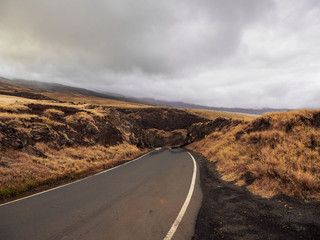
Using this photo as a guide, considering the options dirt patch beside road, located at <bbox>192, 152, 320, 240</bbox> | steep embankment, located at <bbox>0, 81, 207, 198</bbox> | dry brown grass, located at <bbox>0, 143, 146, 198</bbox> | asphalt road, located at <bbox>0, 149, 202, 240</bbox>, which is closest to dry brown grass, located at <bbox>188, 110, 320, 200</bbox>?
dirt patch beside road, located at <bbox>192, 152, 320, 240</bbox>

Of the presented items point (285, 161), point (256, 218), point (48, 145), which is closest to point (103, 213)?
point (256, 218)

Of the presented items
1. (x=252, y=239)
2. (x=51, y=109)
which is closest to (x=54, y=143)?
(x=51, y=109)

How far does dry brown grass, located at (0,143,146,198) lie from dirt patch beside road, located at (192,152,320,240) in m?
8.31

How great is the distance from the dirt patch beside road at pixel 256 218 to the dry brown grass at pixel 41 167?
8307mm

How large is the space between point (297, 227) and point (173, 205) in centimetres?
325

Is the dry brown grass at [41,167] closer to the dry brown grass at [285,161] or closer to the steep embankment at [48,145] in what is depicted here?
the steep embankment at [48,145]

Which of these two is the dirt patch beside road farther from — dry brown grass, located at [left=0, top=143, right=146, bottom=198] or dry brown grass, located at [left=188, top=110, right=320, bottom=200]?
dry brown grass, located at [left=0, top=143, right=146, bottom=198]

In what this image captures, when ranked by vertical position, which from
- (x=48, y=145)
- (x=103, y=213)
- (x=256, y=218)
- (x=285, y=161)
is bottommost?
(x=48, y=145)

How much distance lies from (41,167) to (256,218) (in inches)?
449

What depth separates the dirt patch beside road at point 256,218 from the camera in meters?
3.56

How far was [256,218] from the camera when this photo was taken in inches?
166

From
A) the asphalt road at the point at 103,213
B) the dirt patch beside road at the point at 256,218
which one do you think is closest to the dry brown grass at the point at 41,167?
the asphalt road at the point at 103,213

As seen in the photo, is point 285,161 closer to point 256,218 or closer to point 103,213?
point 256,218

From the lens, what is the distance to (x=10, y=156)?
9617mm
